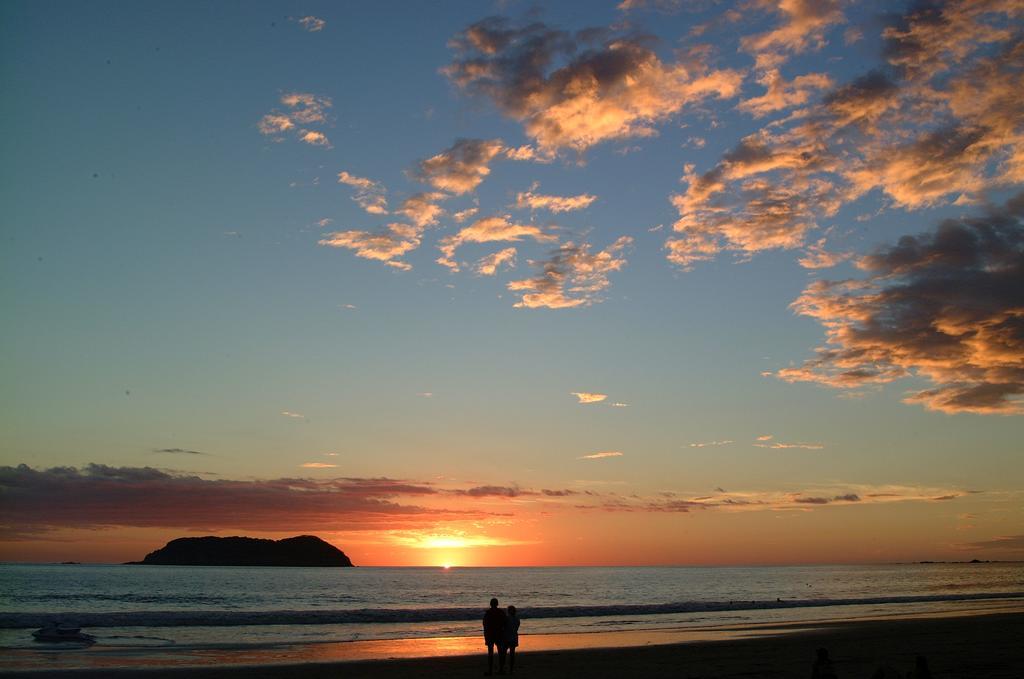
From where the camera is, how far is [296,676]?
2397cm

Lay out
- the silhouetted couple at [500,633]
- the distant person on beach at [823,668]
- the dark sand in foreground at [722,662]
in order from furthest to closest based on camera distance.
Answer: the silhouetted couple at [500,633]
the dark sand in foreground at [722,662]
the distant person on beach at [823,668]

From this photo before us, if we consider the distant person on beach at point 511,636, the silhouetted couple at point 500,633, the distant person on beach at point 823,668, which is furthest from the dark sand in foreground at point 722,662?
the distant person on beach at point 823,668

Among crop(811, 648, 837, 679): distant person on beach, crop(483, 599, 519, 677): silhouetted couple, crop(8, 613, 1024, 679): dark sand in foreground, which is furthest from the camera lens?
crop(483, 599, 519, 677): silhouetted couple

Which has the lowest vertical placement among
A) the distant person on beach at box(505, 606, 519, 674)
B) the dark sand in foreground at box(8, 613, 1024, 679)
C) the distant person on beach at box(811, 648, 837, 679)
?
the dark sand in foreground at box(8, 613, 1024, 679)

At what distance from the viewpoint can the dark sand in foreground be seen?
22469 millimetres

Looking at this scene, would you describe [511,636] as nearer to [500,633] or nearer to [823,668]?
[500,633]

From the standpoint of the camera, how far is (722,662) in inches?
1003

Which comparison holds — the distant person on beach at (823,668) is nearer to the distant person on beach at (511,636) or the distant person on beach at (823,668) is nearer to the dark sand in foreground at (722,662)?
the dark sand in foreground at (722,662)

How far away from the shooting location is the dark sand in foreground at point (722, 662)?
22.5 m

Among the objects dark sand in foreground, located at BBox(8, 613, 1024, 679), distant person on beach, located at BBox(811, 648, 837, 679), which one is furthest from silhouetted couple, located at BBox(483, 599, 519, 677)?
distant person on beach, located at BBox(811, 648, 837, 679)

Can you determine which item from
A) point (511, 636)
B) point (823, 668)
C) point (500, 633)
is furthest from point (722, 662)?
point (823, 668)

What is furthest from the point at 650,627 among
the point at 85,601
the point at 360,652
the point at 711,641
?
the point at 85,601

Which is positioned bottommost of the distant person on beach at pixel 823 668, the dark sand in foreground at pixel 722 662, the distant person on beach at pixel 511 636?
the dark sand in foreground at pixel 722 662

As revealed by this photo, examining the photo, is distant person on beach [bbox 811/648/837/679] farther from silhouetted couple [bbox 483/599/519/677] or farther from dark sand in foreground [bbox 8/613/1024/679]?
silhouetted couple [bbox 483/599/519/677]
